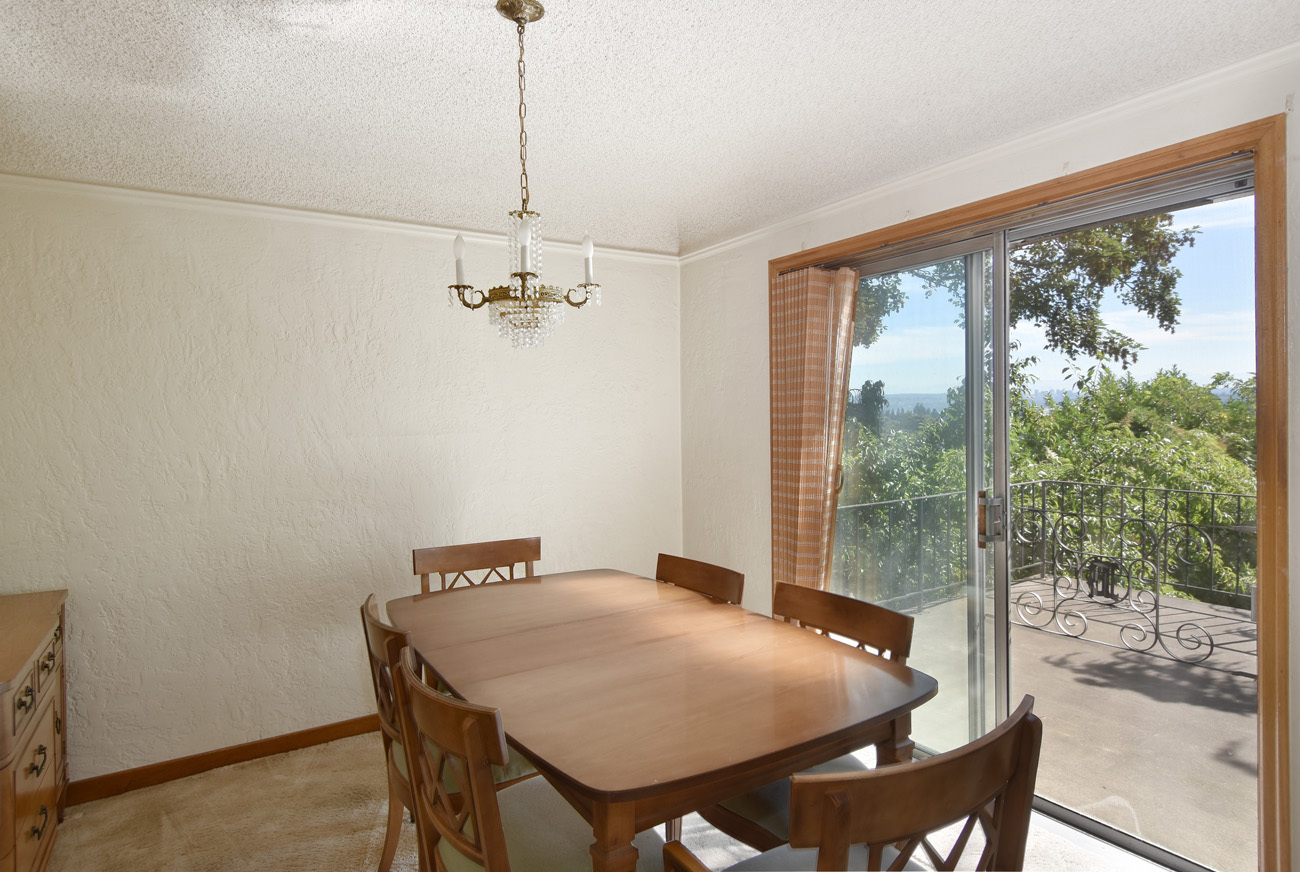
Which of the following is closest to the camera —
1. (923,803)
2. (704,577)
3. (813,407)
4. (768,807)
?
(923,803)

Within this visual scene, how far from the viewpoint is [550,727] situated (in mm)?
1449

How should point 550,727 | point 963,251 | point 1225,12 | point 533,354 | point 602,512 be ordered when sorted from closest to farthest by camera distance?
point 550,727
point 1225,12
point 963,251
point 533,354
point 602,512

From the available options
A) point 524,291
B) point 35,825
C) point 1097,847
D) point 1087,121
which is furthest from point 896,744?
point 35,825

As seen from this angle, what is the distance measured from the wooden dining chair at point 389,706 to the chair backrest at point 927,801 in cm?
109

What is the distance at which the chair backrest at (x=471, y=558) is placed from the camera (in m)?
2.84

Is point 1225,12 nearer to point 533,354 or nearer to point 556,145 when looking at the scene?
point 556,145

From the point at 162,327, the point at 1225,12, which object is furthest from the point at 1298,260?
the point at 162,327

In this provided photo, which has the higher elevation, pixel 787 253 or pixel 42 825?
pixel 787 253

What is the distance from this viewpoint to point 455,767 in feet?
4.45

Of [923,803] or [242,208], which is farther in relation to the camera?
[242,208]

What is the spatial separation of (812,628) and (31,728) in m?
2.37

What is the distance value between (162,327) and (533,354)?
5.32ft

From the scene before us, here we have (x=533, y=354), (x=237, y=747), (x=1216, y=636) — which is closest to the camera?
(x=1216, y=636)

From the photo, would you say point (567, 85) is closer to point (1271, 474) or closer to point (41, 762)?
point (1271, 474)
